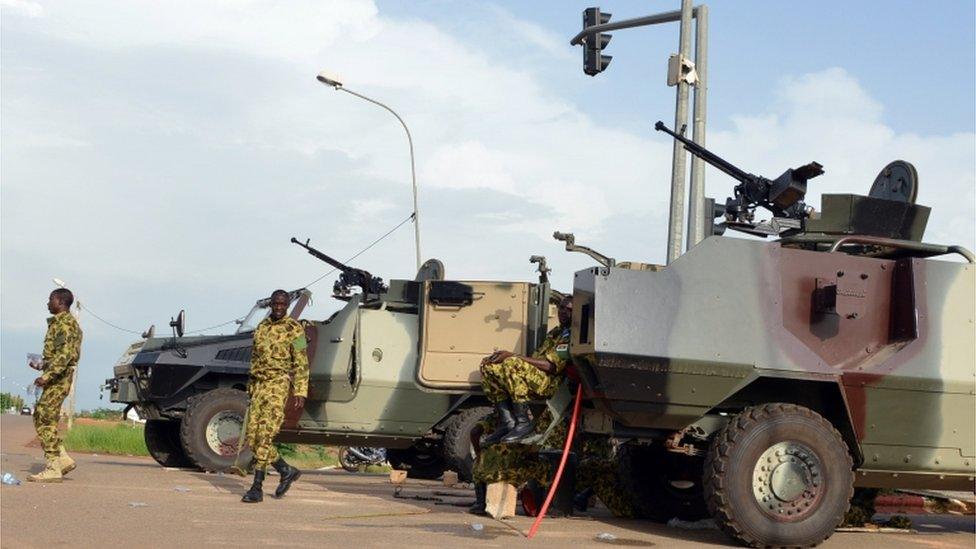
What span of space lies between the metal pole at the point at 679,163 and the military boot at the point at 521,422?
4882 millimetres

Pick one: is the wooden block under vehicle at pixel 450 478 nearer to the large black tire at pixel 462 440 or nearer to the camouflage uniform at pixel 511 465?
the large black tire at pixel 462 440

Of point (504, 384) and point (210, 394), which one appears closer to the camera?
point (504, 384)

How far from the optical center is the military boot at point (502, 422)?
9875mm

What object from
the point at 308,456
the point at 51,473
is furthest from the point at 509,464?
the point at 308,456

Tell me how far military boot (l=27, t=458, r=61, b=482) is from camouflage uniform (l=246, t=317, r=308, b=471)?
210 cm

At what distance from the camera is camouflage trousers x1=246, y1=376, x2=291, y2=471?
36.5 feet

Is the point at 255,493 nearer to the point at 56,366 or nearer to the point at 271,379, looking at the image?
the point at 271,379

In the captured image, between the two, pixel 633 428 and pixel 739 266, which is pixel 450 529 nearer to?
pixel 633 428

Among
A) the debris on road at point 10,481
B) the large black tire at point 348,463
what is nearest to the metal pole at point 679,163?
the debris on road at point 10,481

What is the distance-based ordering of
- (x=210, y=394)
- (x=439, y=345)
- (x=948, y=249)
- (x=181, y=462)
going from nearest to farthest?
(x=948, y=249)
(x=439, y=345)
(x=210, y=394)
(x=181, y=462)

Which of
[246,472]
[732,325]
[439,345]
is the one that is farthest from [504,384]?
[246,472]

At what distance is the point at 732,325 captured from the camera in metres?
8.95

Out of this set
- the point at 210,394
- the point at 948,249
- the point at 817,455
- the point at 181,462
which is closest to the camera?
the point at 817,455

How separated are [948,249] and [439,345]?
18.0 feet
